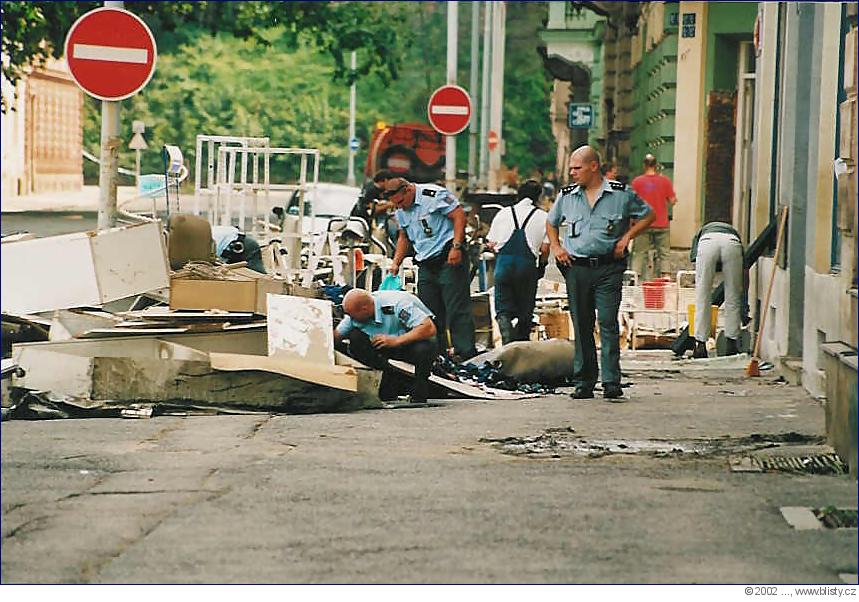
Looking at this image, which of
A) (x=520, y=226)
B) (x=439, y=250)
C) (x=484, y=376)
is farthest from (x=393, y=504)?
(x=520, y=226)

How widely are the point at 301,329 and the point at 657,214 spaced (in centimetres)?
1128

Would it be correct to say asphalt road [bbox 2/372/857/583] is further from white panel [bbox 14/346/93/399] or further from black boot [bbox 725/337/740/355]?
black boot [bbox 725/337/740/355]

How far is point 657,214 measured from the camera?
23219 millimetres

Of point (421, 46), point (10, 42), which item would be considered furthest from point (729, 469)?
point (421, 46)

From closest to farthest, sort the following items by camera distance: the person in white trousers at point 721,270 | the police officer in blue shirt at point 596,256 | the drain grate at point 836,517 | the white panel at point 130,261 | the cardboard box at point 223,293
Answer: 1. the drain grate at point 836,517
2. the white panel at point 130,261
3. the cardboard box at point 223,293
4. the police officer in blue shirt at point 596,256
5. the person in white trousers at point 721,270

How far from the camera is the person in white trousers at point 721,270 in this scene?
17.0 metres

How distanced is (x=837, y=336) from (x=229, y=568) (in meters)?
6.18

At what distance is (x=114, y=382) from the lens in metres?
11.9

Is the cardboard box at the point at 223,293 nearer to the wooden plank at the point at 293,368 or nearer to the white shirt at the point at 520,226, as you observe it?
the wooden plank at the point at 293,368

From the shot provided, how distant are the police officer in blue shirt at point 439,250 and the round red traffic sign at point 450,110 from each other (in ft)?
33.7

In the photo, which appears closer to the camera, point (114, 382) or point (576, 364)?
point (114, 382)

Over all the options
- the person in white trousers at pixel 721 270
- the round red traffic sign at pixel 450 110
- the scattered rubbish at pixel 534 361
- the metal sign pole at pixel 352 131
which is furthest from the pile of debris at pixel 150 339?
the metal sign pole at pixel 352 131

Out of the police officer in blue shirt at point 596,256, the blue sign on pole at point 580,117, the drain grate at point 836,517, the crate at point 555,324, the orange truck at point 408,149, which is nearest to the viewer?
the drain grate at point 836,517

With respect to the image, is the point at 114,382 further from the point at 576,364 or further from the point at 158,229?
the point at 576,364
